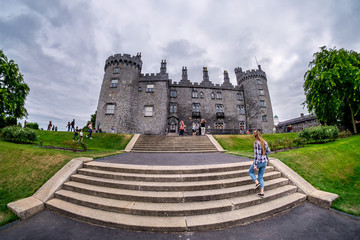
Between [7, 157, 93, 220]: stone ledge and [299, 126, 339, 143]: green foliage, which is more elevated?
[299, 126, 339, 143]: green foliage

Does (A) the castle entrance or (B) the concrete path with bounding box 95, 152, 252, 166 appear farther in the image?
(A) the castle entrance

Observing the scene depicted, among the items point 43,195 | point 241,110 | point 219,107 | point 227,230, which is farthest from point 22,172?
point 241,110

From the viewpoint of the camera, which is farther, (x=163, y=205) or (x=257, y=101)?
(x=257, y=101)

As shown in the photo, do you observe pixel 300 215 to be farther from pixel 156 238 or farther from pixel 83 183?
pixel 83 183

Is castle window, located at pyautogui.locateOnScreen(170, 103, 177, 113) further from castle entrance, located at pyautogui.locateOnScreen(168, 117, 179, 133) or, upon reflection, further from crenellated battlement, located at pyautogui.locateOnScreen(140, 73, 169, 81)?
crenellated battlement, located at pyautogui.locateOnScreen(140, 73, 169, 81)

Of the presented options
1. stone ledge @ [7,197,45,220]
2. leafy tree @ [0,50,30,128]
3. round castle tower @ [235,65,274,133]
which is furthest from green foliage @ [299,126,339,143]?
leafy tree @ [0,50,30,128]

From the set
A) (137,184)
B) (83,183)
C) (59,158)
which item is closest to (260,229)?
(137,184)

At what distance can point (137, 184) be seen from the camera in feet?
15.5

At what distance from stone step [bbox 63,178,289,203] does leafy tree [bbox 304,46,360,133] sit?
16099mm

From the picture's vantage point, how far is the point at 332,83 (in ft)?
42.2

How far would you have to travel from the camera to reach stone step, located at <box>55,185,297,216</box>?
3656 millimetres

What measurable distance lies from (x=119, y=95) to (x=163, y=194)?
23.0 meters

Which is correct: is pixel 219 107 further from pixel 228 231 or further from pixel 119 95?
pixel 228 231

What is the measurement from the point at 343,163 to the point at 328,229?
6.77m
